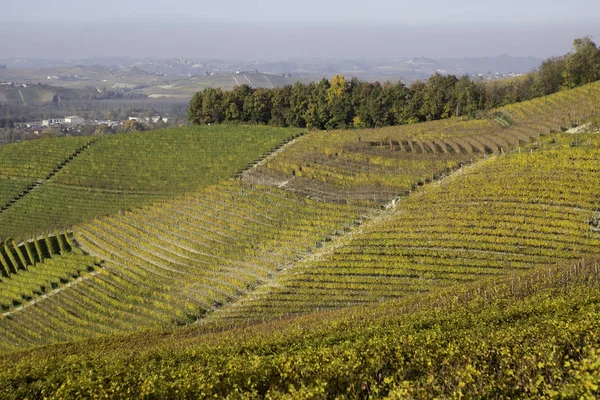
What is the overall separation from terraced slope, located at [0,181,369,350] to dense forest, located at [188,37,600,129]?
3568 cm

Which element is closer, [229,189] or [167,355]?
[167,355]

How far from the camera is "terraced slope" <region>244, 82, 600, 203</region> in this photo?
36.2 m

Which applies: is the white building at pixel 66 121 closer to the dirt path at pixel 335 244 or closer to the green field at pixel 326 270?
the green field at pixel 326 270

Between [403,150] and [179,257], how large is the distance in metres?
23.8

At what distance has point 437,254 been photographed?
79.8 ft

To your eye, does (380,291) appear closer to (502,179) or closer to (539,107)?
(502,179)

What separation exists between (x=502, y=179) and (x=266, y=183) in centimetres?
1811

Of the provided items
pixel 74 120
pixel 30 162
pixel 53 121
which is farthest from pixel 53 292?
pixel 53 121

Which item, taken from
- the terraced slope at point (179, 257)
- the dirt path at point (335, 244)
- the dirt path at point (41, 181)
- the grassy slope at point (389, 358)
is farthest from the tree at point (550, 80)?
the dirt path at point (41, 181)

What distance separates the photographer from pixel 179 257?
101 ft

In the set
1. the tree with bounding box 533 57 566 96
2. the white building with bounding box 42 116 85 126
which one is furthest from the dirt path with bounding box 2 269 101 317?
the white building with bounding box 42 116 85 126

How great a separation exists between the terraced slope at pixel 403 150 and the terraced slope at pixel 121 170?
6.83 m

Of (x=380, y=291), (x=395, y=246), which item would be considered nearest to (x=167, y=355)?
(x=380, y=291)

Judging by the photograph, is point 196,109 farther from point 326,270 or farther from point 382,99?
point 326,270
